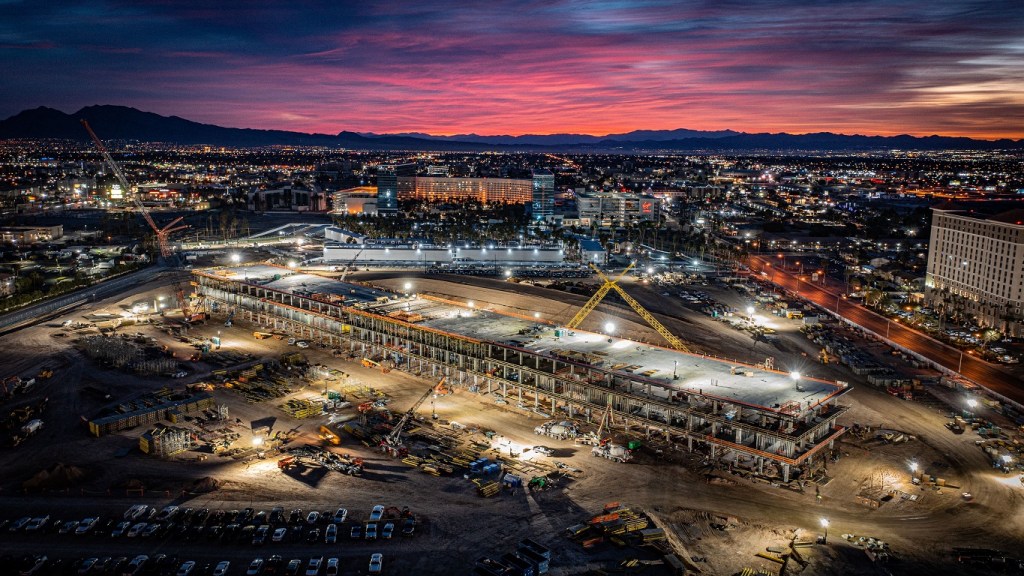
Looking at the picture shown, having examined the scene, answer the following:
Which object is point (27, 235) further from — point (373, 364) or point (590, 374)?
point (590, 374)

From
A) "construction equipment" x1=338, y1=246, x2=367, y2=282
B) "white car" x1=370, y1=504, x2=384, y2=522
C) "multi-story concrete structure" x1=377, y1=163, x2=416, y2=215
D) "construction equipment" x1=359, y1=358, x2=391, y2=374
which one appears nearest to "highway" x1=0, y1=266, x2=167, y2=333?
"construction equipment" x1=338, y1=246, x2=367, y2=282

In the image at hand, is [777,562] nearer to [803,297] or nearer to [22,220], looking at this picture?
[803,297]

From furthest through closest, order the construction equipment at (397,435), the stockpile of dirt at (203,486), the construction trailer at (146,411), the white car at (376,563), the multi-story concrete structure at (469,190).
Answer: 1. the multi-story concrete structure at (469,190)
2. the construction trailer at (146,411)
3. the construction equipment at (397,435)
4. the stockpile of dirt at (203,486)
5. the white car at (376,563)

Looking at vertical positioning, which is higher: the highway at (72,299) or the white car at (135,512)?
the highway at (72,299)

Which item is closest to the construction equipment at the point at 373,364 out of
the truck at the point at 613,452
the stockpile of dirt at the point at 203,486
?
the stockpile of dirt at the point at 203,486

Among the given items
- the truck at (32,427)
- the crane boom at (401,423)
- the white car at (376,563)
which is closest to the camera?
the white car at (376,563)

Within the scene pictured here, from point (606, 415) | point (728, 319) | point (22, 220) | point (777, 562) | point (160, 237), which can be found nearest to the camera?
point (777, 562)

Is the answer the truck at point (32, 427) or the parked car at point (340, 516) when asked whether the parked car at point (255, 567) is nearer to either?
the parked car at point (340, 516)

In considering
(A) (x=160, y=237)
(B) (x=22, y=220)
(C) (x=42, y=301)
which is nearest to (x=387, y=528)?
(C) (x=42, y=301)
